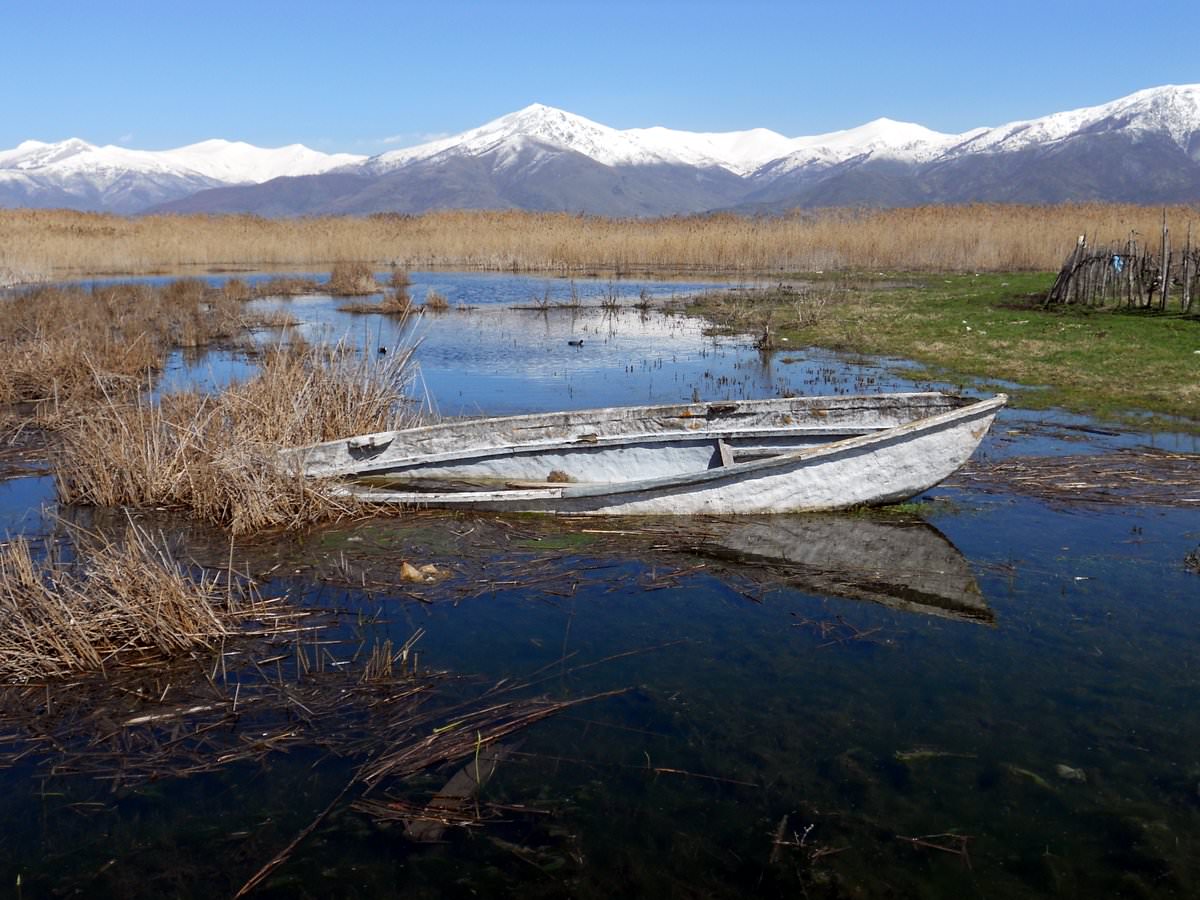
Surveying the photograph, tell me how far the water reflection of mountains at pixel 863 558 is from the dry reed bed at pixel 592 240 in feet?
73.8

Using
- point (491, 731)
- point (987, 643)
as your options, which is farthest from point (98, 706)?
point (987, 643)

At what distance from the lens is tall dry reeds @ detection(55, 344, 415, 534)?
712 cm

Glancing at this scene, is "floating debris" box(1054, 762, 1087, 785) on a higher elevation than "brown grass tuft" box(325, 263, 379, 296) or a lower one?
lower

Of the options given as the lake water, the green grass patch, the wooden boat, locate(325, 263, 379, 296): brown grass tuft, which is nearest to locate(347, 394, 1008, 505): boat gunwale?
the wooden boat

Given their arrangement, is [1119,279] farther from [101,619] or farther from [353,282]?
[353,282]

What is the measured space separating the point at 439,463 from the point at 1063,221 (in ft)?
88.3

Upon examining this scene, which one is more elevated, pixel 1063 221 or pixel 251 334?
pixel 1063 221

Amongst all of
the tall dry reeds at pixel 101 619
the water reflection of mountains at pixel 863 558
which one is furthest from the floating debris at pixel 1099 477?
the tall dry reeds at pixel 101 619

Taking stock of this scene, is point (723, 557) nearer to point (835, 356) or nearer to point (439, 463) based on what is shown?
point (439, 463)

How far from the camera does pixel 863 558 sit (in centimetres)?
636

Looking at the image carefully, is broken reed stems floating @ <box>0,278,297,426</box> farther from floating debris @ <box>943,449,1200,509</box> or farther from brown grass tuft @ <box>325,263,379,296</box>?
floating debris @ <box>943,449,1200,509</box>

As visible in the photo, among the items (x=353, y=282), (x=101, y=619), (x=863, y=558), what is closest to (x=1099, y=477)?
(x=863, y=558)

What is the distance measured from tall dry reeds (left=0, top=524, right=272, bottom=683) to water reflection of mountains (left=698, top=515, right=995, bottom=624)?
3.21 meters

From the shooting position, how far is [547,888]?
331 centimetres
